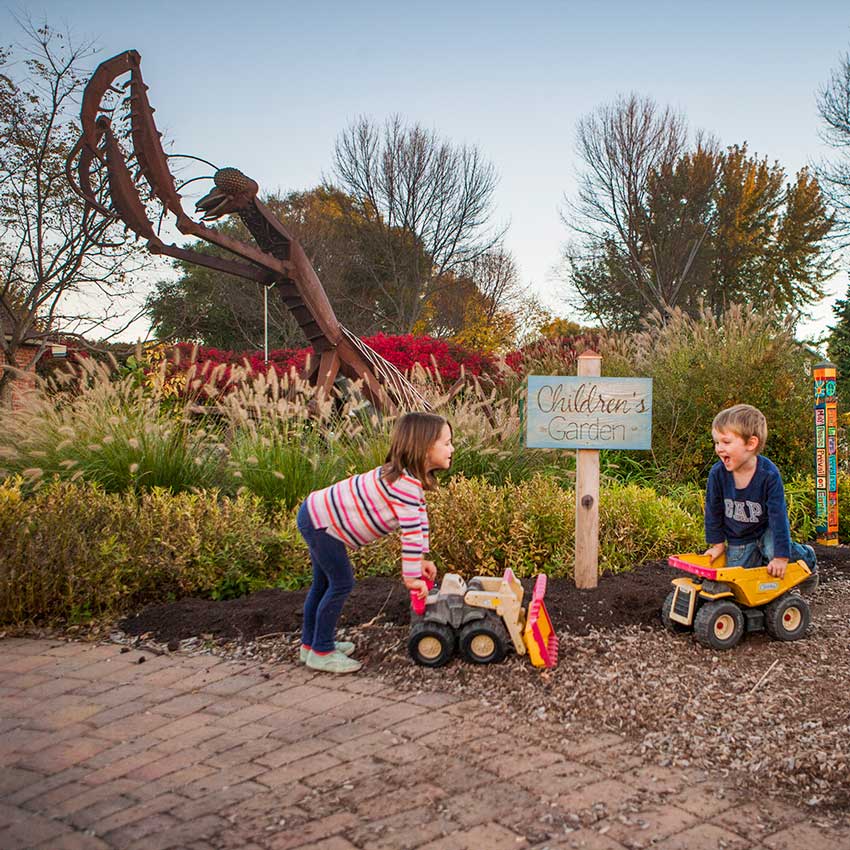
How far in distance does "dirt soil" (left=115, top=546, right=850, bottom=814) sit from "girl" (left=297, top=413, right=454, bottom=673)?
0.26 m

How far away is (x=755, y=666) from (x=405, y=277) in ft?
88.2

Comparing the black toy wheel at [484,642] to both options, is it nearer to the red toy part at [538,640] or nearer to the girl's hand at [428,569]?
the red toy part at [538,640]

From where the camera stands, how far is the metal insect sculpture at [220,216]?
7.09 m

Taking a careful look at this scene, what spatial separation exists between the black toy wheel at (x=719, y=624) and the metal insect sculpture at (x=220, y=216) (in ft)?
13.1

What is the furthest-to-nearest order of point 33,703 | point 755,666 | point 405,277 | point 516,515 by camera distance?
point 405,277
point 516,515
point 755,666
point 33,703

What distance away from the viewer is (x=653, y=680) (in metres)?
3.46

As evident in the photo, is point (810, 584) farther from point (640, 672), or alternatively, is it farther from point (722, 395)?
point (722, 395)

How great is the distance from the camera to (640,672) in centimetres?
355

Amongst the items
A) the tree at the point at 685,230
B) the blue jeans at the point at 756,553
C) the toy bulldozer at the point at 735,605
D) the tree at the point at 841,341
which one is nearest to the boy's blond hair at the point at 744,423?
the blue jeans at the point at 756,553

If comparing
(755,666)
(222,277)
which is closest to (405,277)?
(222,277)

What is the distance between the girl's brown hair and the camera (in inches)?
143

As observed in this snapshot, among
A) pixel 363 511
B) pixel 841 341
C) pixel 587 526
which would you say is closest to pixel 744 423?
pixel 587 526

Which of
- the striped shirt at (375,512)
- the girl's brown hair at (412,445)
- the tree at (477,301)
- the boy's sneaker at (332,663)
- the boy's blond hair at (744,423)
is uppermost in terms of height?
the tree at (477,301)

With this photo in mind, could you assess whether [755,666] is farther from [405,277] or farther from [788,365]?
[405,277]
